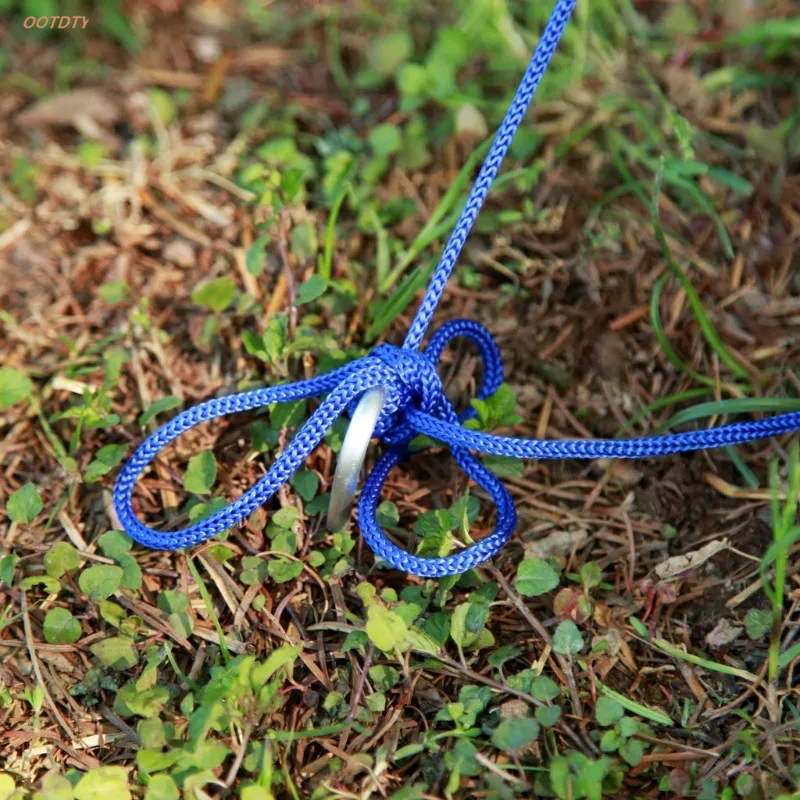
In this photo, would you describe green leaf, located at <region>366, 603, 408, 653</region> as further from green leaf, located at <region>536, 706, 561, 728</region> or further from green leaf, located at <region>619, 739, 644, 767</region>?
green leaf, located at <region>619, 739, 644, 767</region>

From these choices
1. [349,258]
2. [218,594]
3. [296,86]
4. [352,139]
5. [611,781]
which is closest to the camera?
[611,781]

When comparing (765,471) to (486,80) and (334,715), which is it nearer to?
(334,715)

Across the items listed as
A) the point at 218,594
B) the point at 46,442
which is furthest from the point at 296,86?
the point at 218,594

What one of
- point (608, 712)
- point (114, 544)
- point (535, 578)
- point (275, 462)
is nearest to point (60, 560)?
point (114, 544)

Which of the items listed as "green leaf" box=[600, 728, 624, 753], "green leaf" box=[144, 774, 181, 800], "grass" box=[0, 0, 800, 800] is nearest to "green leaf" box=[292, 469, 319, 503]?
"grass" box=[0, 0, 800, 800]

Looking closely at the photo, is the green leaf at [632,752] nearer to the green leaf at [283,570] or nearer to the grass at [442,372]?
the grass at [442,372]

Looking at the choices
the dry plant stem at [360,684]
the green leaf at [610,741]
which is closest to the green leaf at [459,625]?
the dry plant stem at [360,684]

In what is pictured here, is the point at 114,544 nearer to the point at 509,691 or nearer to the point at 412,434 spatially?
the point at 412,434

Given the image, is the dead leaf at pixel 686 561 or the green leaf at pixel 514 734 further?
the dead leaf at pixel 686 561
